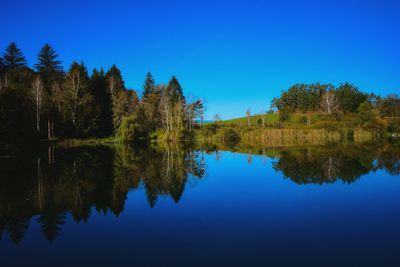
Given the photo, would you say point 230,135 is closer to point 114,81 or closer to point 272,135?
point 272,135

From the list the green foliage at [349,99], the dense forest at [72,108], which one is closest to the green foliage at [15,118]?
the dense forest at [72,108]

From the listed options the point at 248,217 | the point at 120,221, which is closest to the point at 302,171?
the point at 248,217

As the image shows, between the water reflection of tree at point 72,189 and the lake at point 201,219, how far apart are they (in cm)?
5

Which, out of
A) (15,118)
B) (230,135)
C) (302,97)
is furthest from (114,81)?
(302,97)

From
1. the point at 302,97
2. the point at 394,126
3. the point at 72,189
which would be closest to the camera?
the point at 72,189

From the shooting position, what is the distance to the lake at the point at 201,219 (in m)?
7.09

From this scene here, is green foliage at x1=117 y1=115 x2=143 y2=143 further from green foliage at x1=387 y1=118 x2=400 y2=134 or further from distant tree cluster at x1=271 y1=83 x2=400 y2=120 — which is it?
green foliage at x1=387 y1=118 x2=400 y2=134

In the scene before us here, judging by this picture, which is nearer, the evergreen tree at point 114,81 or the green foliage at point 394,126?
the green foliage at point 394,126

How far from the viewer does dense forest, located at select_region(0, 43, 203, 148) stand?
41.5m

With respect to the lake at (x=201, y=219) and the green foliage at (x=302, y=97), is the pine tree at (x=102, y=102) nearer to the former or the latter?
the lake at (x=201, y=219)

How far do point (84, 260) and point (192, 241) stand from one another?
2480 mm

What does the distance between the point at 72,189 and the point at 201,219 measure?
7.12 m

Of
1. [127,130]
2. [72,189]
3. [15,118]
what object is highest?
[15,118]

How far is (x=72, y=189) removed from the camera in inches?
565
